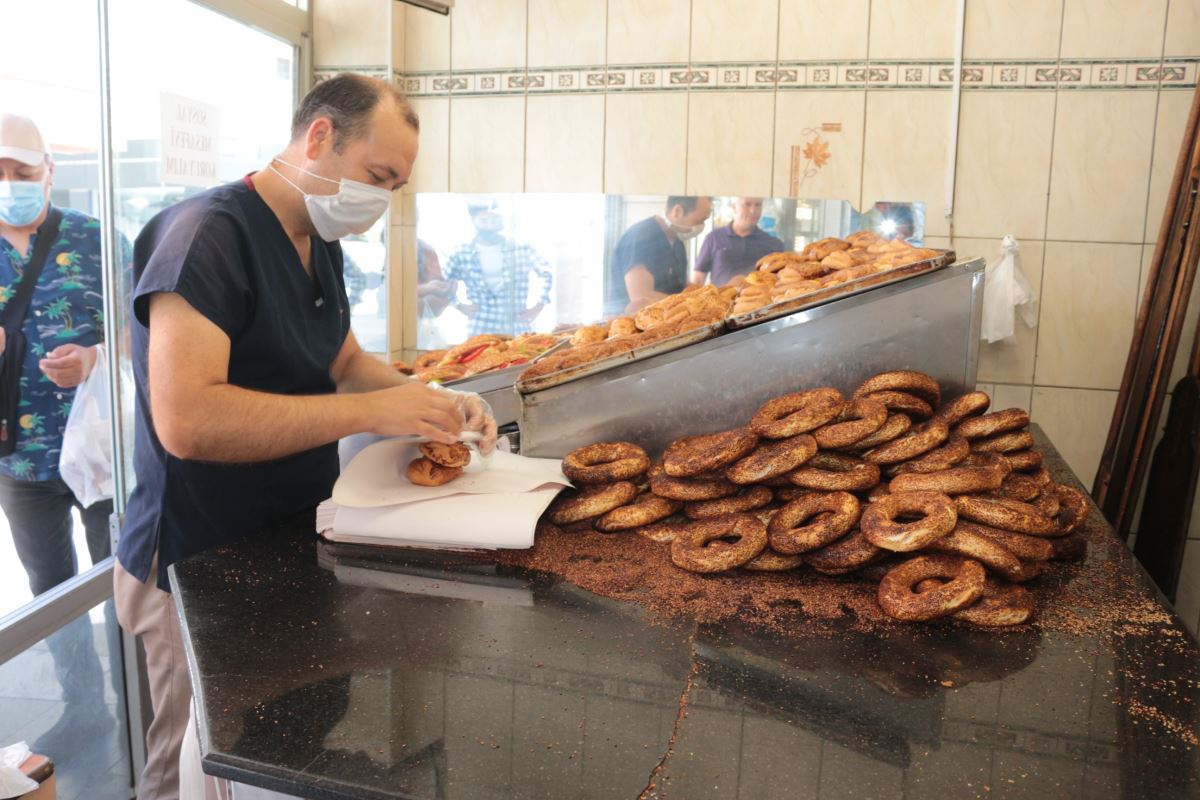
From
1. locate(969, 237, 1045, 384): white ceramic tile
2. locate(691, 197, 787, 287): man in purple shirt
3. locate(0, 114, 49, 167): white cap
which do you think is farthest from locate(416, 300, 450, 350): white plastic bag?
locate(969, 237, 1045, 384): white ceramic tile

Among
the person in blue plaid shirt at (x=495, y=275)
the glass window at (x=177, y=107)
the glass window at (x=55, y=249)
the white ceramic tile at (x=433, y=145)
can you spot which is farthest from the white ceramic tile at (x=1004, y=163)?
the glass window at (x=55, y=249)

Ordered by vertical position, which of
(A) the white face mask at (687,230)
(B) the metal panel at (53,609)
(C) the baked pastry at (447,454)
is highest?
(A) the white face mask at (687,230)

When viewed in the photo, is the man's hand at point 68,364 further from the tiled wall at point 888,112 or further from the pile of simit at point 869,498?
the tiled wall at point 888,112

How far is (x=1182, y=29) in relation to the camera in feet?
13.8

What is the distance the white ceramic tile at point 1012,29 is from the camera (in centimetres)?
433

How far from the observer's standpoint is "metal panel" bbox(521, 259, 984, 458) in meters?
2.37

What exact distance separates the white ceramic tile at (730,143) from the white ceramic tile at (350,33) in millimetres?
1783

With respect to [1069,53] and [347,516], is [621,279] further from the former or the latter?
[347,516]

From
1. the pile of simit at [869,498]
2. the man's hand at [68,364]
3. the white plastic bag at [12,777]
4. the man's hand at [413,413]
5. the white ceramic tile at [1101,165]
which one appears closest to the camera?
the pile of simit at [869,498]

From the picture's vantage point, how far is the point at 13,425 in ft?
9.77

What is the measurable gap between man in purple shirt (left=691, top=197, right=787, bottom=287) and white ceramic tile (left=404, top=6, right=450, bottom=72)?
1827mm

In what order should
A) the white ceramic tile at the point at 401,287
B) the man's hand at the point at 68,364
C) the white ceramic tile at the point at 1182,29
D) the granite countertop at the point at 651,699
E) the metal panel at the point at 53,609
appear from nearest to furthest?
1. the granite countertop at the point at 651,699
2. the metal panel at the point at 53,609
3. the man's hand at the point at 68,364
4. the white ceramic tile at the point at 1182,29
5. the white ceramic tile at the point at 401,287

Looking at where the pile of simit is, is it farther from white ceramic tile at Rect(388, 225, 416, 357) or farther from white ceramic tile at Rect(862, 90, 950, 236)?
white ceramic tile at Rect(388, 225, 416, 357)

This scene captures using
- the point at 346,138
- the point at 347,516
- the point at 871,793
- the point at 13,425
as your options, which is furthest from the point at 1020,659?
the point at 13,425
